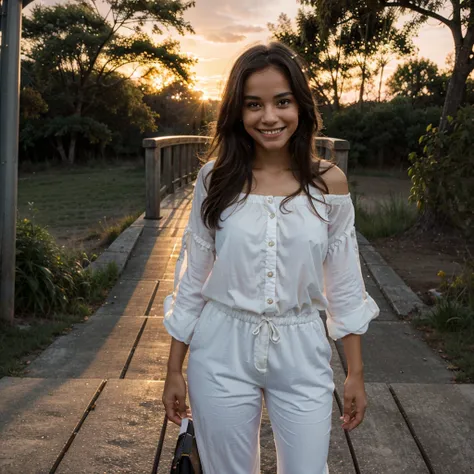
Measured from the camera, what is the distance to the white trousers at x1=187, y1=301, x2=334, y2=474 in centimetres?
185

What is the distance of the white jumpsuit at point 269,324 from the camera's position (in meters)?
1.86

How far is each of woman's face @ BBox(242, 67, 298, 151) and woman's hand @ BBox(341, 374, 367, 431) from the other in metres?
0.66

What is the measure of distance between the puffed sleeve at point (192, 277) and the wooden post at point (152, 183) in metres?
6.81

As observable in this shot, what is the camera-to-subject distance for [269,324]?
1886mm

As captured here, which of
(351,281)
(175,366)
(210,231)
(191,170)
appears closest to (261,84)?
(210,231)

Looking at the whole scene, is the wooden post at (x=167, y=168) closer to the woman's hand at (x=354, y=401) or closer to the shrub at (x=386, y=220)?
the shrub at (x=386, y=220)

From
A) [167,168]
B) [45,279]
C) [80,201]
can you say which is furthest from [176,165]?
[45,279]

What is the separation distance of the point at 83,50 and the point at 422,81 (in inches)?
613

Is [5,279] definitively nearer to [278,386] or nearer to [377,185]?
[278,386]

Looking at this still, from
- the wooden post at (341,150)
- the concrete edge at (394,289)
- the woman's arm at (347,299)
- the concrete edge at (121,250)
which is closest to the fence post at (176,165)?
the concrete edge at (121,250)

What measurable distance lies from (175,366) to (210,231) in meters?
0.37

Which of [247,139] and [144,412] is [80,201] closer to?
[144,412]

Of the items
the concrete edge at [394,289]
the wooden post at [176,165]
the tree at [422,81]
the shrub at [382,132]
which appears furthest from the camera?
the tree at [422,81]

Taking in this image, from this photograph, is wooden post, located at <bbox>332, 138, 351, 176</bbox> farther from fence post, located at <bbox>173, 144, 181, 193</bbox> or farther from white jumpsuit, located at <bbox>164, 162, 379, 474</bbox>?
white jumpsuit, located at <bbox>164, 162, 379, 474</bbox>
